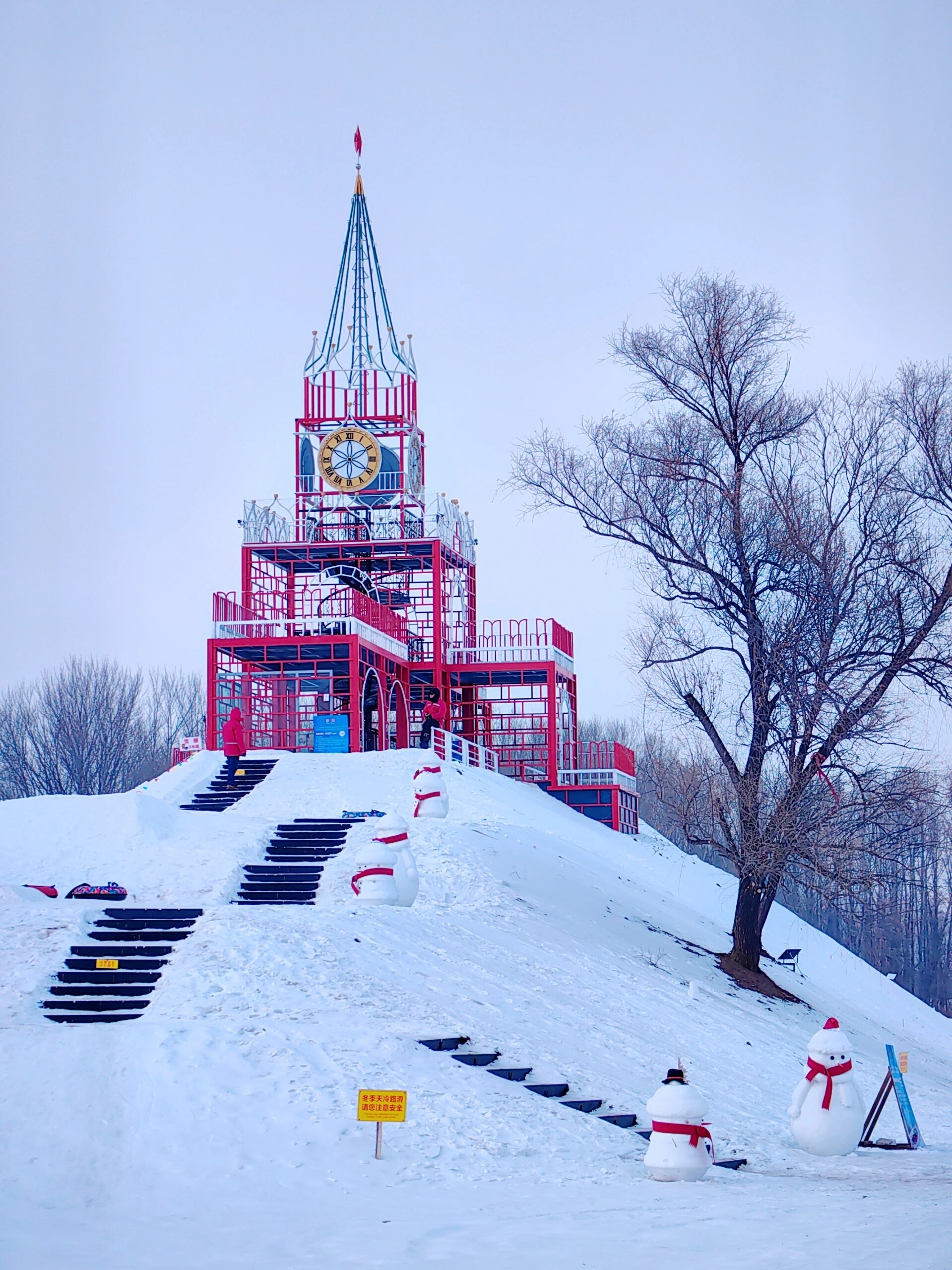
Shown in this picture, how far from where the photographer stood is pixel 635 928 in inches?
861

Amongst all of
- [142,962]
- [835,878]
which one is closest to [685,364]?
[835,878]

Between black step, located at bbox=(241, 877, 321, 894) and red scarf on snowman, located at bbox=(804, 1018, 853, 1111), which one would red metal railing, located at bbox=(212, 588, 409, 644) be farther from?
red scarf on snowman, located at bbox=(804, 1018, 853, 1111)

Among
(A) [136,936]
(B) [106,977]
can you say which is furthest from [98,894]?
(B) [106,977]

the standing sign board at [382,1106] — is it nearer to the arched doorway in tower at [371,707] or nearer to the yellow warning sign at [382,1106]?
the yellow warning sign at [382,1106]

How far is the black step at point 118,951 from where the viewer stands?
14.9 m

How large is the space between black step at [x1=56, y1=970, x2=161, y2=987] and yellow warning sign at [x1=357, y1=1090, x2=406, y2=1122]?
4275mm

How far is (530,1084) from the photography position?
13.3 metres

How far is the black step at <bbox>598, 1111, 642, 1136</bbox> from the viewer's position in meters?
13.0

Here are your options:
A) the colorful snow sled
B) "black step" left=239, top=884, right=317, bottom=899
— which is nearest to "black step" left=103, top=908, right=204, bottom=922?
the colorful snow sled

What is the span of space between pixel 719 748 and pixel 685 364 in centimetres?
634

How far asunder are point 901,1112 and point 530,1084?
430cm

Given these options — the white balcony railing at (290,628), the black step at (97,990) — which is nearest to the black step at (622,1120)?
the black step at (97,990)

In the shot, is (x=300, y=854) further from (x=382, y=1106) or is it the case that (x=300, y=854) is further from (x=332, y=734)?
(x=332, y=734)

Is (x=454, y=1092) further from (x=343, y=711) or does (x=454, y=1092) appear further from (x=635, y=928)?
(x=343, y=711)
